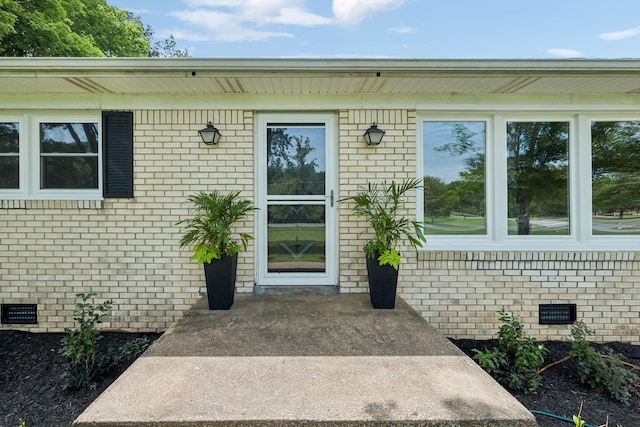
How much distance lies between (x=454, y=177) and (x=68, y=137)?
437 centimetres

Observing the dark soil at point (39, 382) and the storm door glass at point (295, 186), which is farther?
the storm door glass at point (295, 186)

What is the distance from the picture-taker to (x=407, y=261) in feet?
12.1

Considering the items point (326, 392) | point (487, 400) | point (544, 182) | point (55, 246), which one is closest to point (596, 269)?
point (544, 182)

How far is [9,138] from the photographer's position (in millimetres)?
3736

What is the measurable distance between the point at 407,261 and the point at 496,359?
3.96ft

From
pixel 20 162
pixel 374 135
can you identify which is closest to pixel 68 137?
pixel 20 162

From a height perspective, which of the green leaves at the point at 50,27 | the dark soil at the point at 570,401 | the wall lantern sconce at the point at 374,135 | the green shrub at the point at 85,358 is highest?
the green leaves at the point at 50,27

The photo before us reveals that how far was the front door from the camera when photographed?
3787mm

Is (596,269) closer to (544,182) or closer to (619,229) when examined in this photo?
(619,229)

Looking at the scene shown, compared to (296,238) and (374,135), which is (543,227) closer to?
(374,135)

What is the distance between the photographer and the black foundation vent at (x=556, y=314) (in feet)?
12.1

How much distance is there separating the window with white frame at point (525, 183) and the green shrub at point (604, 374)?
1.15 meters

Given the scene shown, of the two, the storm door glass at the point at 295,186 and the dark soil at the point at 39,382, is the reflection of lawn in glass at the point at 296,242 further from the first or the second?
the dark soil at the point at 39,382

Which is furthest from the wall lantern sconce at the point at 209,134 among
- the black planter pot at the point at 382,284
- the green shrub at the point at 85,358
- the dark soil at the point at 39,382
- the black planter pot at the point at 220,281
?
the dark soil at the point at 39,382
